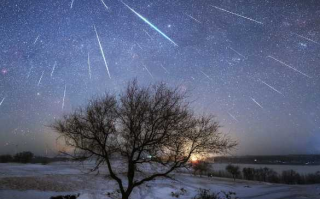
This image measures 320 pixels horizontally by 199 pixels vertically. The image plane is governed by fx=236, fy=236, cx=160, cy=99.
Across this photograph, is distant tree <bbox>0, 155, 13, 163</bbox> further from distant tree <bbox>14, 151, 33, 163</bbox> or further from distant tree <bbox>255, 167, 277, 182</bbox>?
distant tree <bbox>255, 167, 277, 182</bbox>

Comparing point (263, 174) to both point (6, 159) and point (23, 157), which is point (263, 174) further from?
point (6, 159)

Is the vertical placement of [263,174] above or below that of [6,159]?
below

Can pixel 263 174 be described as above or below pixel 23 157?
below

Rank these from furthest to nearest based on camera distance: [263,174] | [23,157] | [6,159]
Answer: [263,174]
[23,157]
[6,159]

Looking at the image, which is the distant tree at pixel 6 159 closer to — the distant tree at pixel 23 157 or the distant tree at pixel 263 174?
the distant tree at pixel 23 157

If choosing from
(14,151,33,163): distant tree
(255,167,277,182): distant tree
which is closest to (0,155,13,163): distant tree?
(14,151,33,163): distant tree

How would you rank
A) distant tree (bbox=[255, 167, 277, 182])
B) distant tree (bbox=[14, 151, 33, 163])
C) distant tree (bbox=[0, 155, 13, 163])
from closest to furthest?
distant tree (bbox=[0, 155, 13, 163])
distant tree (bbox=[14, 151, 33, 163])
distant tree (bbox=[255, 167, 277, 182])

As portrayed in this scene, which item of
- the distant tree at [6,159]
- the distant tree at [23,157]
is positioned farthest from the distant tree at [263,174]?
the distant tree at [6,159]

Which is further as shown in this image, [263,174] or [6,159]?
[263,174]

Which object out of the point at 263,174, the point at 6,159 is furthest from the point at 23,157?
the point at 263,174

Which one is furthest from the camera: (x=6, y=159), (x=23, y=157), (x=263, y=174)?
(x=263, y=174)

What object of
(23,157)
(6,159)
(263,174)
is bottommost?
(263,174)

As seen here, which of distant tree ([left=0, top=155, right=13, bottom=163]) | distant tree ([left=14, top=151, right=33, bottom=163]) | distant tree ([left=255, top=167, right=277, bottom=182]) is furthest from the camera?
distant tree ([left=255, top=167, right=277, bottom=182])

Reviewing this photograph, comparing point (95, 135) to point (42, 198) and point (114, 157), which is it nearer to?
point (114, 157)
